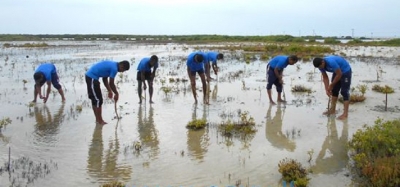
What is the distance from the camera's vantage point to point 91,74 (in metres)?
7.95

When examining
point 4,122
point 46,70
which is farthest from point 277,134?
point 46,70

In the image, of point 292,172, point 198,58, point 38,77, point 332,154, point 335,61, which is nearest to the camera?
point 292,172

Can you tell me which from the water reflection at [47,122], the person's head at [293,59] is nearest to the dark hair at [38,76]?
the water reflection at [47,122]

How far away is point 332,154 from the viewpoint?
6105 millimetres

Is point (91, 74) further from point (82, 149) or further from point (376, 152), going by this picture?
point (376, 152)

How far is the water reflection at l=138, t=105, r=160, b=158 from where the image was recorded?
652cm

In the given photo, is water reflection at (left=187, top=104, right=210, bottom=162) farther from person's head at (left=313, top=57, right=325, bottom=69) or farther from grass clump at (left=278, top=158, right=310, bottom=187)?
person's head at (left=313, top=57, right=325, bottom=69)

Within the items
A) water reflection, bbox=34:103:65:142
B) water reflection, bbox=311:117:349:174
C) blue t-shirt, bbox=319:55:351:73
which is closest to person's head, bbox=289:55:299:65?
blue t-shirt, bbox=319:55:351:73

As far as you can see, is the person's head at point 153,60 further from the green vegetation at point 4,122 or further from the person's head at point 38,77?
the green vegetation at point 4,122

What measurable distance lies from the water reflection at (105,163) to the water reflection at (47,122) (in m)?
1.00

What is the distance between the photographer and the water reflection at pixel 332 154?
550cm

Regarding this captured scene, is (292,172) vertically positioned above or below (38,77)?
below

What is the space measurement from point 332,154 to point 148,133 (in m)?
3.52

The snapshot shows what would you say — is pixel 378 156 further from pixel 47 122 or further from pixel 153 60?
pixel 47 122
